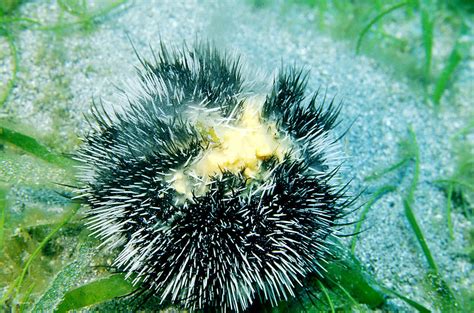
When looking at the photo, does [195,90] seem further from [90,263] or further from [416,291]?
[416,291]

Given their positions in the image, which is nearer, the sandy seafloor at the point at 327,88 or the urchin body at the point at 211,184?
the urchin body at the point at 211,184

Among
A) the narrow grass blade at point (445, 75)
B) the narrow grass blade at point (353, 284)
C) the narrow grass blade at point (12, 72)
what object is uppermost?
the narrow grass blade at point (445, 75)

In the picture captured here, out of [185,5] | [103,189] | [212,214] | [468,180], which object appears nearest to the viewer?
[212,214]

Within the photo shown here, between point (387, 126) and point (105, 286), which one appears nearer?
point (105, 286)

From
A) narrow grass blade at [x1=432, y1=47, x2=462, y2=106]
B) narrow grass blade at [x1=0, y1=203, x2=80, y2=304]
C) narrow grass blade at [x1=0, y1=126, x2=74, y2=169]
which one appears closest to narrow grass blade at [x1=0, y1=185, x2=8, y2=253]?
narrow grass blade at [x1=0, y1=203, x2=80, y2=304]

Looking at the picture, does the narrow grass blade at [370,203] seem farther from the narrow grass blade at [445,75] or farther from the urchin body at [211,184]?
the narrow grass blade at [445,75]

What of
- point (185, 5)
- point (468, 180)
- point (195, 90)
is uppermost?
point (185, 5)

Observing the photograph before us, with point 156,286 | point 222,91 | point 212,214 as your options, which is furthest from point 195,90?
point 156,286

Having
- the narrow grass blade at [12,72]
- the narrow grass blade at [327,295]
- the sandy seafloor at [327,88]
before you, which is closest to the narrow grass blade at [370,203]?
the sandy seafloor at [327,88]
